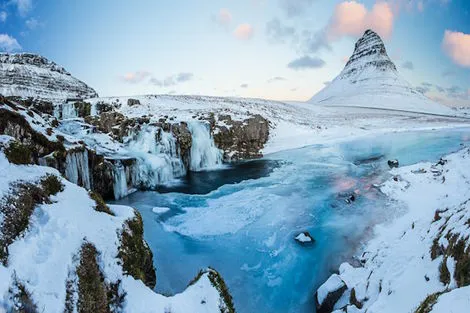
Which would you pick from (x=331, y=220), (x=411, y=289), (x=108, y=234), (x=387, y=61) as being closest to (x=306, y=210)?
(x=331, y=220)

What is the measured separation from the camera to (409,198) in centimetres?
1723

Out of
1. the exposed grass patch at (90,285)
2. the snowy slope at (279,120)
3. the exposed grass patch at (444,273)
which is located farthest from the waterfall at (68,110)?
the exposed grass patch at (444,273)

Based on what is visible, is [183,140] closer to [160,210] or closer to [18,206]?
[160,210]

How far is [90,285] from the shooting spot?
479cm

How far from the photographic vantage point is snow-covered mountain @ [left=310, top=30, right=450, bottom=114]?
122 meters

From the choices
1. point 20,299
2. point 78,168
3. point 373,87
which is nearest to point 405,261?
point 20,299

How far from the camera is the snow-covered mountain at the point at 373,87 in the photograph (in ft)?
400

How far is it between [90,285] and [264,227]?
11.6 metres

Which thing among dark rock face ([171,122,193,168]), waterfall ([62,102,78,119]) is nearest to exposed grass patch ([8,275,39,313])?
dark rock face ([171,122,193,168])

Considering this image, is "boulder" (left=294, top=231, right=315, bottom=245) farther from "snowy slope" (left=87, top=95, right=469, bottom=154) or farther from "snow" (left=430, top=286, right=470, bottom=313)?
"snowy slope" (left=87, top=95, right=469, bottom=154)

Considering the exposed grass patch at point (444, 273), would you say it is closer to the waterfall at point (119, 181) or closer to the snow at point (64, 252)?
the snow at point (64, 252)

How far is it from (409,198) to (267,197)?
28.4 ft

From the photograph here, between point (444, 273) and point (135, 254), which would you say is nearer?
point (444, 273)

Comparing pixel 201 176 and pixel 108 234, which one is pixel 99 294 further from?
pixel 201 176
